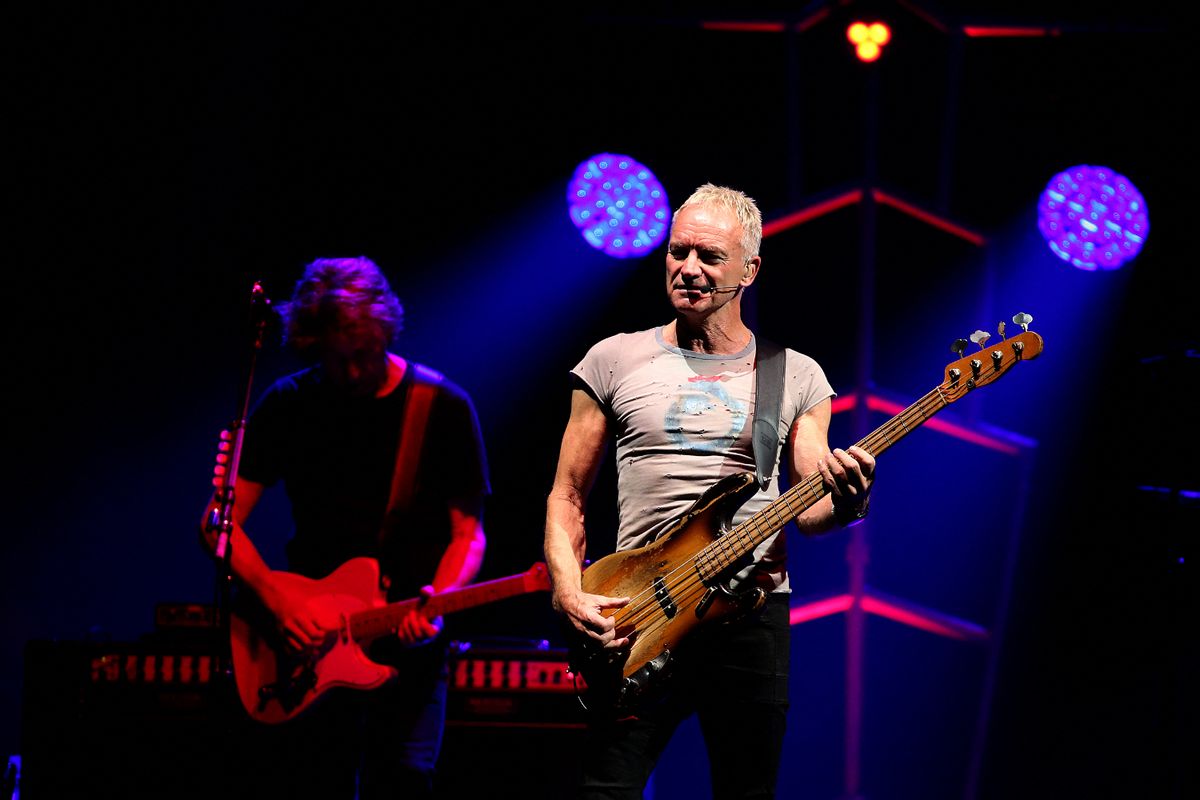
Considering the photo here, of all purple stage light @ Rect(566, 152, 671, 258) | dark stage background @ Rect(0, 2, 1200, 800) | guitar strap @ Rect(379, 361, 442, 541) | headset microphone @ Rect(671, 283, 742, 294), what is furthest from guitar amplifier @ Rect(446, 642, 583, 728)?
purple stage light @ Rect(566, 152, 671, 258)

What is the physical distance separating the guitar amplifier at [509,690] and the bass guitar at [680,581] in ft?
5.75

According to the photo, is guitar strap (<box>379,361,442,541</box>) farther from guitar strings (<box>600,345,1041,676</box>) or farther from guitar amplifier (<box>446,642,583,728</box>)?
guitar strings (<box>600,345,1041,676</box>)

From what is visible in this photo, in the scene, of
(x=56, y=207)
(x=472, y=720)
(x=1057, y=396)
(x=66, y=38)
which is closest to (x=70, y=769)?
(x=472, y=720)

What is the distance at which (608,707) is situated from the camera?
278 centimetres

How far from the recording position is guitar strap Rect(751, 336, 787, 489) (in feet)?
9.64

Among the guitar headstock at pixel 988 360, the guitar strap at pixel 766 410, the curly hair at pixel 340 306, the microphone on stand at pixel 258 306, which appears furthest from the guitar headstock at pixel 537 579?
the guitar headstock at pixel 988 360

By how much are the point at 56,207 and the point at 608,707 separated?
4588 millimetres

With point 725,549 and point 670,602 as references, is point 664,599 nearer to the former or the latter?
point 670,602

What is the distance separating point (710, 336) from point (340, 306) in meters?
1.83

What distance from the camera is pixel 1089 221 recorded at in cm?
603

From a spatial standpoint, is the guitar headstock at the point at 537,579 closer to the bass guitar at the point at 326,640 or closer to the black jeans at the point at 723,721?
the bass guitar at the point at 326,640

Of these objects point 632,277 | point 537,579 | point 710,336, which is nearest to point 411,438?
point 537,579

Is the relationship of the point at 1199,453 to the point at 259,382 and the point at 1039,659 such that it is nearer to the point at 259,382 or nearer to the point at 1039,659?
the point at 1039,659

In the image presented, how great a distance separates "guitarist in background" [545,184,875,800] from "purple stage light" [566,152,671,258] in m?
2.81
